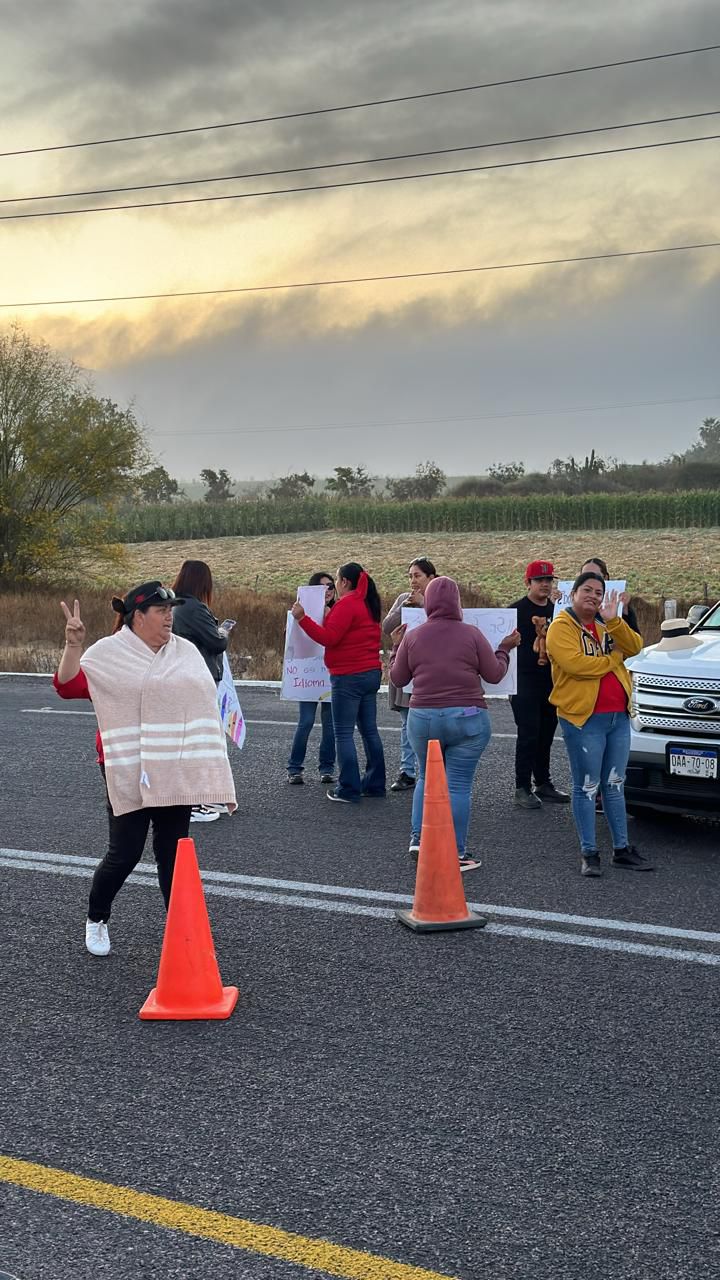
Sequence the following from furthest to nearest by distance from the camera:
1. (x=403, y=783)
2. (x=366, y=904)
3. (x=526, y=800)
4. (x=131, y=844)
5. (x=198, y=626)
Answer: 1. (x=403, y=783)
2. (x=526, y=800)
3. (x=198, y=626)
4. (x=366, y=904)
5. (x=131, y=844)

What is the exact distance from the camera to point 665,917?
6.64 m

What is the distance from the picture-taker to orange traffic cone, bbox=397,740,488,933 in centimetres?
646

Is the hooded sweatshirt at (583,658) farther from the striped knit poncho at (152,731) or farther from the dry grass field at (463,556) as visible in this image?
the dry grass field at (463,556)

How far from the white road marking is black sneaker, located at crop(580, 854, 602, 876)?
0.84 m

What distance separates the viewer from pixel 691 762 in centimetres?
802

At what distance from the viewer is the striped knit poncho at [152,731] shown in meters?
5.78

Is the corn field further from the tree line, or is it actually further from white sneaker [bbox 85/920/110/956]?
white sneaker [bbox 85/920/110/956]

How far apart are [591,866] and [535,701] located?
8.14 ft

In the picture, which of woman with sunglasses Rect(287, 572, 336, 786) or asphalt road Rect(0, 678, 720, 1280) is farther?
woman with sunglasses Rect(287, 572, 336, 786)

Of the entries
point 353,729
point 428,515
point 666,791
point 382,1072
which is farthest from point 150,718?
point 428,515

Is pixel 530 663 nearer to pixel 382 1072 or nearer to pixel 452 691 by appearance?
pixel 452 691

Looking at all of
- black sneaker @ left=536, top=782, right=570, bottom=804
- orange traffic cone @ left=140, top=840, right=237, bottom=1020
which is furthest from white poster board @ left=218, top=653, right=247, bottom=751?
orange traffic cone @ left=140, top=840, right=237, bottom=1020

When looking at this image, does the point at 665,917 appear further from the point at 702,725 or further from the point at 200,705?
the point at 200,705

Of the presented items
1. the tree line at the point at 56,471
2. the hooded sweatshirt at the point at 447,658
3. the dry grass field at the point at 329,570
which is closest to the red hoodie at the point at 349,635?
the hooded sweatshirt at the point at 447,658
